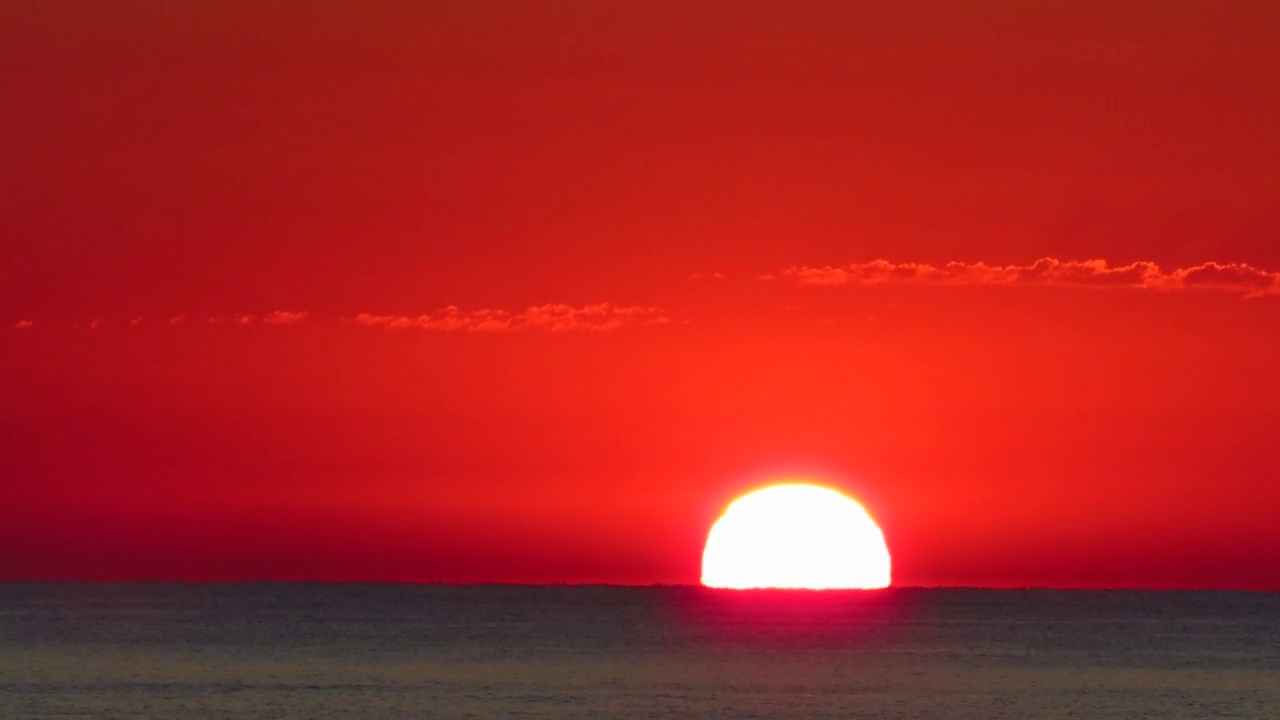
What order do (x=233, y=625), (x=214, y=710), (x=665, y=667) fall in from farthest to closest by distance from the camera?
(x=233, y=625), (x=665, y=667), (x=214, y=710)

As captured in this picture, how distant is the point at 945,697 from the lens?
76812 millimetres

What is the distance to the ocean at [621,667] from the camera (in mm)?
71312

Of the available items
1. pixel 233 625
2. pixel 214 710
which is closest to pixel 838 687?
pixel 214 710

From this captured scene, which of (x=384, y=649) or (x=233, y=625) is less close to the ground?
(x=233, y=625)

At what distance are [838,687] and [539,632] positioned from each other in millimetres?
52684

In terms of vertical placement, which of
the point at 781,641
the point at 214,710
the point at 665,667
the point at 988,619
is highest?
the point at 988,619

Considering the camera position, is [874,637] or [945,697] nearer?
[945,697]

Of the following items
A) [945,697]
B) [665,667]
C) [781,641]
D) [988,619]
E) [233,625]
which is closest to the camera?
[945,697]

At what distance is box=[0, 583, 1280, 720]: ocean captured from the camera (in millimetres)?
71312

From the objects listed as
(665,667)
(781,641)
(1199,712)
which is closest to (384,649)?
(665,667)

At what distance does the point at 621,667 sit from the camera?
93.5 m

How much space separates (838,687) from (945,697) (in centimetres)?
587

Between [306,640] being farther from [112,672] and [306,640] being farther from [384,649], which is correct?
[112,672]

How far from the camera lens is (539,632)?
132m
